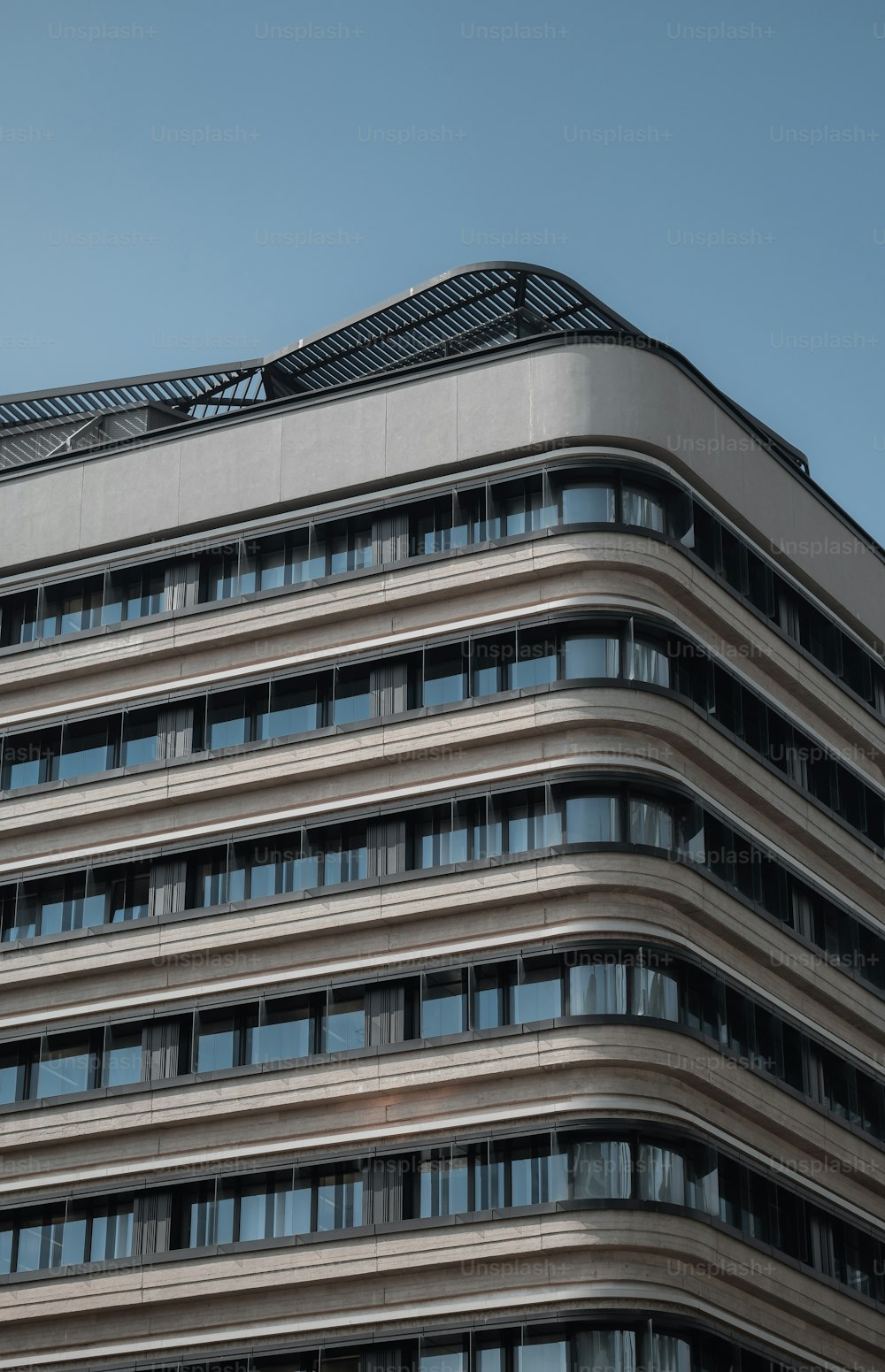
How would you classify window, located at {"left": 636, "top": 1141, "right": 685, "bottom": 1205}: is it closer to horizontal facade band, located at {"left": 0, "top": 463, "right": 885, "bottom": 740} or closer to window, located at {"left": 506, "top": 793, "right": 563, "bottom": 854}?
window, located at {"left": 506, "top": 793, "right": 563, "bottom": 854}

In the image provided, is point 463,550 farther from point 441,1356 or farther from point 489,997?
point 441,1356

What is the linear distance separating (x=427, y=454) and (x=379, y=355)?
26.8 ft

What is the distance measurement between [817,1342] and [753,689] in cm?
1562

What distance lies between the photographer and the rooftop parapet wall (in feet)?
198

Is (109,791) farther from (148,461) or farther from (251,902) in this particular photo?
(148,461)

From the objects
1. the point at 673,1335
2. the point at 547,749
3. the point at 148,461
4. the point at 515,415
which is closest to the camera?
the point at 673,1335

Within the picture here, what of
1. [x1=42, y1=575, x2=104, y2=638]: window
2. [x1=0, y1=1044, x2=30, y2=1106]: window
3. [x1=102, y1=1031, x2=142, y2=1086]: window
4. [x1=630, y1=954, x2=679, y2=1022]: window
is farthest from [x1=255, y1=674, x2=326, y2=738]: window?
[x1=630, y1=954, x2=679, y2=1022]: window

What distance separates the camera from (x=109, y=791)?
6100 centimetres

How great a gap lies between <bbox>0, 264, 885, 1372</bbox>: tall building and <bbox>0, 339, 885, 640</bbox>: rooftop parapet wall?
0.39 ft

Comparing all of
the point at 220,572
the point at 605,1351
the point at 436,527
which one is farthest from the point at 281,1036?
the point at 436,527

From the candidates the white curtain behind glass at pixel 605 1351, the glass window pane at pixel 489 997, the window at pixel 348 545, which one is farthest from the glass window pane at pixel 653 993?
the window at pixel 348 545

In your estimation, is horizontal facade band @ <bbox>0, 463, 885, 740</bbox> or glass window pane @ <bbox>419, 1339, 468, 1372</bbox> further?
horizontal facade band @ <bbox>0, 463, 885, 740</bbox>

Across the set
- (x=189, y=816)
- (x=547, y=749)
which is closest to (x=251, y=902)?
(x=189, y=816)

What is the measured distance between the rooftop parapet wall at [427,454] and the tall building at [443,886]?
12cm
